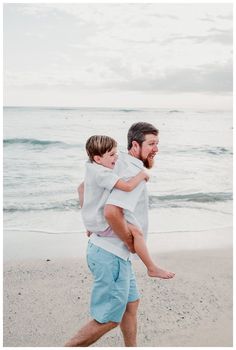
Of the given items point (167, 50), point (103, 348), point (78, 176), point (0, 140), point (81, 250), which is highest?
point (167, 50)

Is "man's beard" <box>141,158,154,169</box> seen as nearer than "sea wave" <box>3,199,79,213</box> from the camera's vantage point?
Yes

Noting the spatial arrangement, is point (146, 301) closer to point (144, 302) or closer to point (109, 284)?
point (144, 302)

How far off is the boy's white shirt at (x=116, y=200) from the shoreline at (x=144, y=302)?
0.76m

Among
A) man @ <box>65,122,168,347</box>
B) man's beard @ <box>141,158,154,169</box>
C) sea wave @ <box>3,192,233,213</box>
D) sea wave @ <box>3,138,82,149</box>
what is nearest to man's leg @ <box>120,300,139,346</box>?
man @ <box>65,122,168,347</box>

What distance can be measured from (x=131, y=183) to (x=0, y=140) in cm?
106

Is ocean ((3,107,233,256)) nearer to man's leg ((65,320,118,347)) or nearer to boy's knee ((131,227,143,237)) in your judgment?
boy's knee ((131,227,143,237))

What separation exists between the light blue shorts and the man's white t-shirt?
27 millimetres

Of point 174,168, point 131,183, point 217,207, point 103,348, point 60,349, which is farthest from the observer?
point 174,168

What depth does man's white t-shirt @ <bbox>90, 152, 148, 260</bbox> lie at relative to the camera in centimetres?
197

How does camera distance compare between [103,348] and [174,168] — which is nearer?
[103,348]

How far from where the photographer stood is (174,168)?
5.97 meters

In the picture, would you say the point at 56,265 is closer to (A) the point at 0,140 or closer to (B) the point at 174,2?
(A) the point at 0,140

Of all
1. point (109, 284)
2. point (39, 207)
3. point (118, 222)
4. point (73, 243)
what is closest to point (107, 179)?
point (118, 222)

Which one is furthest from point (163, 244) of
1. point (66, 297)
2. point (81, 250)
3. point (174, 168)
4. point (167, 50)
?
point (174, 168)
